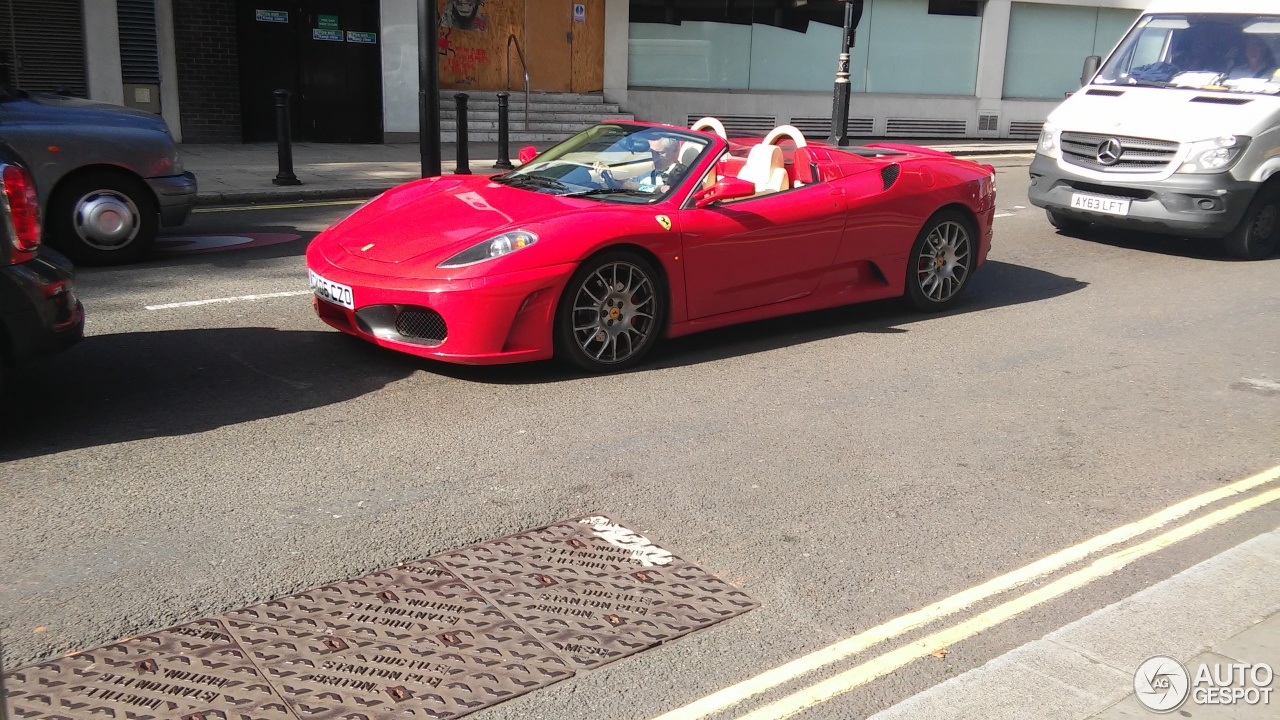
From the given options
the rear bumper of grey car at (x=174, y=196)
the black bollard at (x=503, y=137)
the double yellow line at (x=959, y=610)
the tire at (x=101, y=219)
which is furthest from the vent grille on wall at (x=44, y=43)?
the double yellow line at (x=959, y=610)

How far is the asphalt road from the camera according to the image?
3840 mm

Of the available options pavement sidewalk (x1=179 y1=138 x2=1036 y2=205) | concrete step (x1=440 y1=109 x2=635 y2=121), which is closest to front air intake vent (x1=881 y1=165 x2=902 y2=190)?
pavement sidewalk (x1=179 y1=138 x2=1036 y2=205)

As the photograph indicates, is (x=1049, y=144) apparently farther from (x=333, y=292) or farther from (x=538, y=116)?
(x=538, y=116)

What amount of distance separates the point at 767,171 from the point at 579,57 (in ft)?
46.8

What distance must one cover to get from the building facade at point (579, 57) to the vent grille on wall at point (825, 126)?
0.03m

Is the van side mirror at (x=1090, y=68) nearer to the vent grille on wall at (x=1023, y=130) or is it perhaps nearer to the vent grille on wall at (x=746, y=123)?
the vent grille on wall at (x=746, y=123)

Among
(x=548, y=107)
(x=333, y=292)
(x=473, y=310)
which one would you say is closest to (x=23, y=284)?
(x=333, y=292)

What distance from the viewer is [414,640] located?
11.8 ft

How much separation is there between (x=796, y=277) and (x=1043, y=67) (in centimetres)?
2075

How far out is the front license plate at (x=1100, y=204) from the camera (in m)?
10.5

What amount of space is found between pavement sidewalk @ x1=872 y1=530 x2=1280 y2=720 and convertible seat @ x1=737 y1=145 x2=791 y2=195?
3.71 metres

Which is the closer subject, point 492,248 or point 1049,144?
point 492,248

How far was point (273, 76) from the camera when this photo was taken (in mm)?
17719

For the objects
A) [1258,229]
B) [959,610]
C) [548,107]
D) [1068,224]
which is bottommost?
[959,610]
